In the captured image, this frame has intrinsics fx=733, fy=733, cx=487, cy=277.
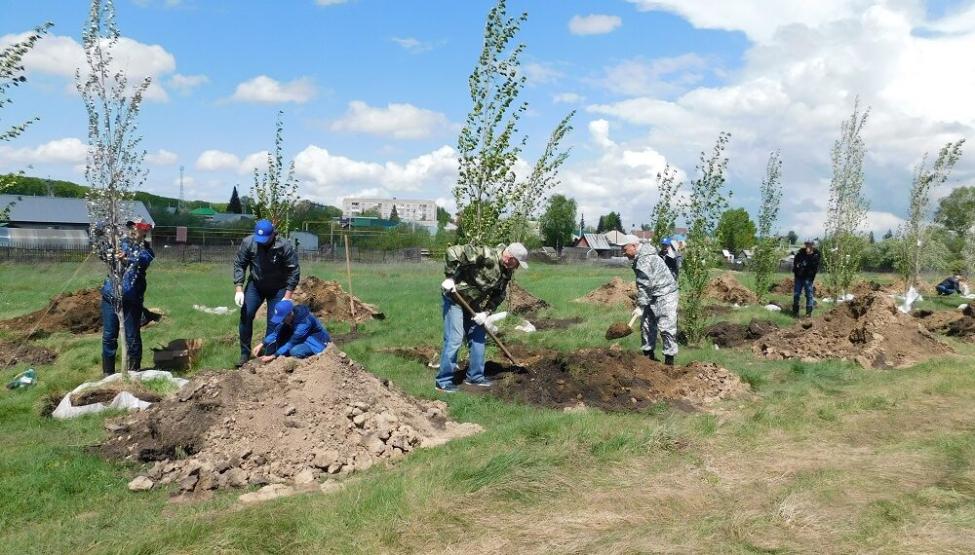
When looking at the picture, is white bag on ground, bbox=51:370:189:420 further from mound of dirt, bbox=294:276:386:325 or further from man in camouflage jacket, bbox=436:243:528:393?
mound of dirt, bbox=294:276:386:325

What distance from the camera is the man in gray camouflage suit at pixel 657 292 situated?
9.87 m

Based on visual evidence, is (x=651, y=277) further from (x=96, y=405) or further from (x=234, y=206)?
(x=234, y=206)

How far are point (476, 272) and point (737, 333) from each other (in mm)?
6643

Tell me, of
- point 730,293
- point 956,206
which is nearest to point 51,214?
point 730,293

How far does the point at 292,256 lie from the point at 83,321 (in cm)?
649

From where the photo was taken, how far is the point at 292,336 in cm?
727

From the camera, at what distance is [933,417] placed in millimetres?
7562

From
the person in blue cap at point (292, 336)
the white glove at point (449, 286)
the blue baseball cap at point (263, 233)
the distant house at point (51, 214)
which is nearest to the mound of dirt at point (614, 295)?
the white glove at point (449, 286)

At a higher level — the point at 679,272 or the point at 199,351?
the point at 679,272

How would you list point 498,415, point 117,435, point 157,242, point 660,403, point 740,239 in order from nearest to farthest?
point 117,435 < point 498,415 < point 660,403 < point 157,242 < point 740,239

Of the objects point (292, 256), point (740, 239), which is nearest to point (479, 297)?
point (292, 256)

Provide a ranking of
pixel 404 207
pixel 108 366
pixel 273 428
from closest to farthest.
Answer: pixel 273 428, pixel 108 366, pixel 404 207

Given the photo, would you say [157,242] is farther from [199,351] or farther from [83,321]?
[199,351]

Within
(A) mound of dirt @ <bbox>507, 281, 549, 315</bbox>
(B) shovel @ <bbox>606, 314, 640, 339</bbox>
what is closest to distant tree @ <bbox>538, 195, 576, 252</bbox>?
(A) mound of dirt @ <bbox>507, 281, 549, 315</bbox>
